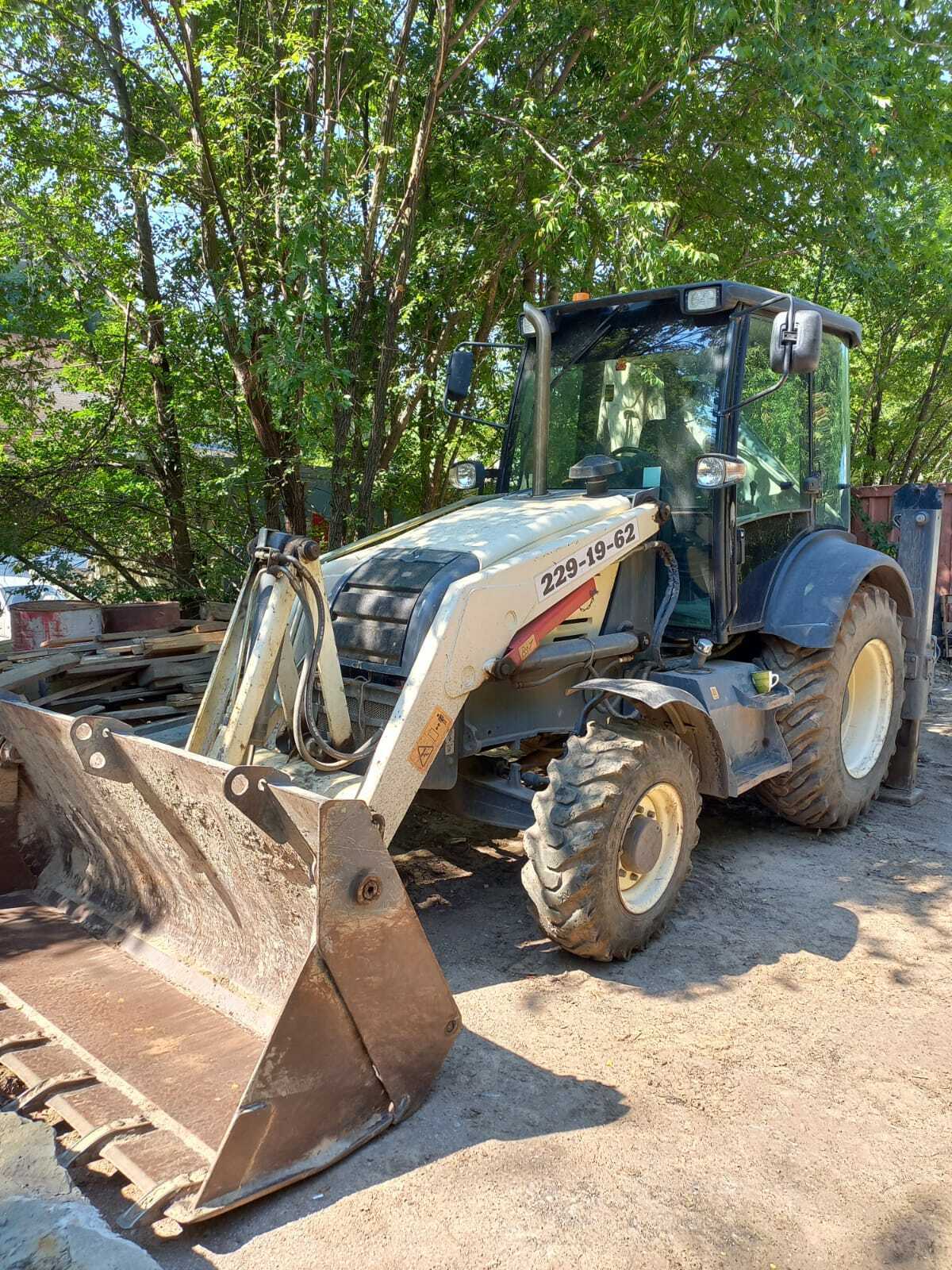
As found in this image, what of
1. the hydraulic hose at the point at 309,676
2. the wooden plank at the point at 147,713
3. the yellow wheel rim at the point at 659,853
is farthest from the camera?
the wooden plank at the point at 147,713

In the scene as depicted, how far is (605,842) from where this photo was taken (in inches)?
148

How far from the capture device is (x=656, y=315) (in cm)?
501

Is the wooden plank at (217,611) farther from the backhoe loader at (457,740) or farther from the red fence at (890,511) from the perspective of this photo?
the red fence at (890,511)

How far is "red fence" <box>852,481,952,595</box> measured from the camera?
34.3 feet

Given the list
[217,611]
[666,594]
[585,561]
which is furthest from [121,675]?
[666,594]

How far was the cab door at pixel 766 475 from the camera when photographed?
4.95 m

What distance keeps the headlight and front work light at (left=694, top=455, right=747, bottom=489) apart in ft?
4.99

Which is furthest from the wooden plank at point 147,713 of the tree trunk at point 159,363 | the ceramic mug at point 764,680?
the tree trunk at point 159,363

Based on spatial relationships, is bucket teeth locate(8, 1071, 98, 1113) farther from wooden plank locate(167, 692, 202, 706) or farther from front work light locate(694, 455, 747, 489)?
front work light locate(694, 455, 747, 489)

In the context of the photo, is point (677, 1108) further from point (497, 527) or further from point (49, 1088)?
point (497, 527)

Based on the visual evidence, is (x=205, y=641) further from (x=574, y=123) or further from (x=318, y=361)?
(x=574, y=123)

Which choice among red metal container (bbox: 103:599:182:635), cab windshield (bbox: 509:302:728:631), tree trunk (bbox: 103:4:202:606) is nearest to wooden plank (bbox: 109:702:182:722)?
red metal container (bbox: 103:599:182:635)

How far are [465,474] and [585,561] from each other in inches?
62.3

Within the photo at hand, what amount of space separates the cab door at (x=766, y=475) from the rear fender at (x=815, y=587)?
71 millimetres
